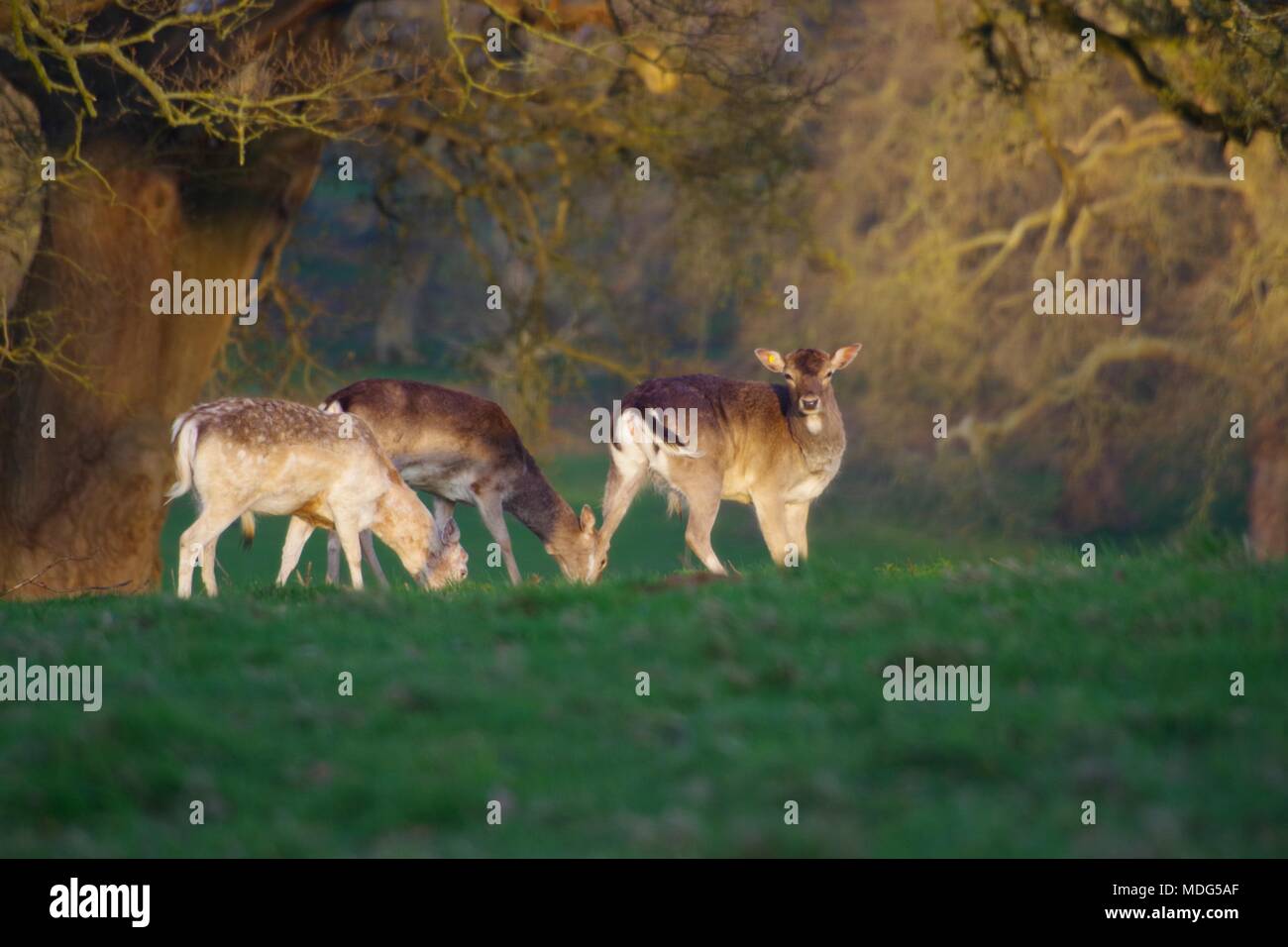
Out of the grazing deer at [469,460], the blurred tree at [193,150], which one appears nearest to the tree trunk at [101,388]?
the blurred tree at [193,150]

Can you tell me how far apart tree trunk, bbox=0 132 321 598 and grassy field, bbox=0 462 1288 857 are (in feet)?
20.5

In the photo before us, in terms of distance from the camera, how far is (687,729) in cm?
555

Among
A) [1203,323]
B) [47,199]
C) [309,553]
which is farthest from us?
[309,553]

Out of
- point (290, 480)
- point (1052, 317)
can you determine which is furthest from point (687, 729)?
point (1052, 317)

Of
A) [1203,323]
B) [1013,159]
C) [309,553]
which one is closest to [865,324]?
[1013,159]

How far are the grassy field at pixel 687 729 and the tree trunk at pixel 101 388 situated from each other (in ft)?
20.5

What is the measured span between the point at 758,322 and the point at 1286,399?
32.0ft

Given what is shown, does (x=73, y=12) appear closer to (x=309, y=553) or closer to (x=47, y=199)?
(x=47, y=199)

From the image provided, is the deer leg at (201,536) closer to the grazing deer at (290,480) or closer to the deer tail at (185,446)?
the grazing deer at (290,480)

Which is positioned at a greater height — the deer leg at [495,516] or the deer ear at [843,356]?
the deer ear at [843,356]

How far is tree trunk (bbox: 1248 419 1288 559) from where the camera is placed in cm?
2139

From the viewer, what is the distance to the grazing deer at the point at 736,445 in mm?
12055

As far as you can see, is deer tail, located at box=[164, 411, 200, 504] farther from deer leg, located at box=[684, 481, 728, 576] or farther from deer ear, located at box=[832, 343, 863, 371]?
deer ear, located at box=[832, 343, 863, 371]
